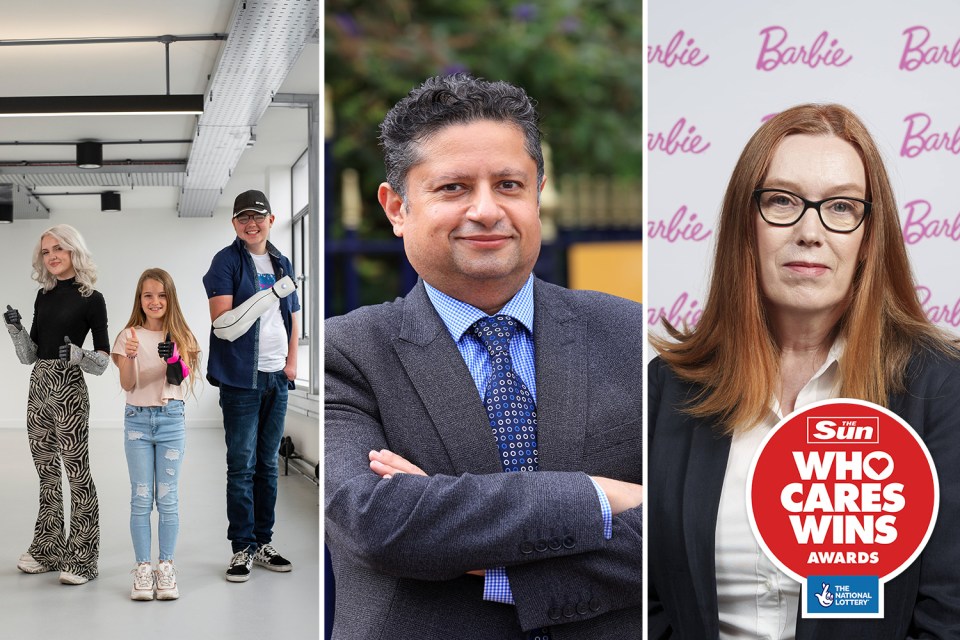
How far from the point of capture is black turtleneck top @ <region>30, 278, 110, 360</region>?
3.02m

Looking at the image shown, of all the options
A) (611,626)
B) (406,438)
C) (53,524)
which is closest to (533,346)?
(406,438)

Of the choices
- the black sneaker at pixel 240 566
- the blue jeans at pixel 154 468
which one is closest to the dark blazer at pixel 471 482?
the black sneaker at pixel 240 566

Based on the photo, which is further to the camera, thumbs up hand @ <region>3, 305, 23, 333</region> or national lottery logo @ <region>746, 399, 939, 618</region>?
thumbs up hand @ <region>3, 305, 23, 333</region>

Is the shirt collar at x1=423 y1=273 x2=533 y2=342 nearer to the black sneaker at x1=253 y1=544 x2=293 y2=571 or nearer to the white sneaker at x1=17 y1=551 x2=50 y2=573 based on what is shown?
the black sneaker at x1=253 y1=544 x2=293 y2=571

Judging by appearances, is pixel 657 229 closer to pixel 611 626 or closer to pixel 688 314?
pixel 688 314

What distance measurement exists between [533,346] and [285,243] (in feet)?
2.82

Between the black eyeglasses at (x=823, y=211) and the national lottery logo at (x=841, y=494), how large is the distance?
18.2 inches

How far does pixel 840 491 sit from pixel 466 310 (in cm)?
109

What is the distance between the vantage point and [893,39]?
2.62 m

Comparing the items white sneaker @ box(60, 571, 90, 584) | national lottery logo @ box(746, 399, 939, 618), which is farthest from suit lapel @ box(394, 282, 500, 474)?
white sneaker @ box(60, 571, 90, 584)

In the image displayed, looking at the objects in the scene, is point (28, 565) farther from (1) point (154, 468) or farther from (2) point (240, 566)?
(2) point (240, 566)

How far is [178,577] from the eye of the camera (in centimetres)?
309

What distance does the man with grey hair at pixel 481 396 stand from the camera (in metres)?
2.33

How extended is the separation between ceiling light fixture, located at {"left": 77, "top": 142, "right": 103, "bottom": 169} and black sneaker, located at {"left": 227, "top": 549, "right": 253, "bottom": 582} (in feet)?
4.15
